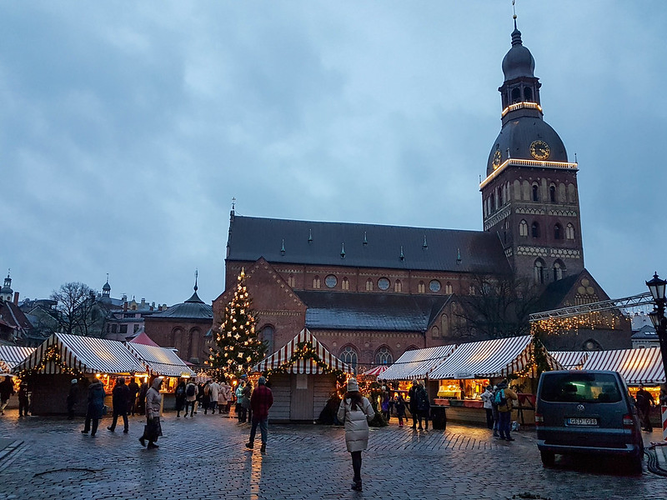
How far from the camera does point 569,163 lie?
59281 millimetres

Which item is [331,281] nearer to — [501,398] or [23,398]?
[23,398]

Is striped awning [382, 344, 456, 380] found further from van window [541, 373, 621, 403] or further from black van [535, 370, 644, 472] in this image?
black van [535, 370, 644, 472]

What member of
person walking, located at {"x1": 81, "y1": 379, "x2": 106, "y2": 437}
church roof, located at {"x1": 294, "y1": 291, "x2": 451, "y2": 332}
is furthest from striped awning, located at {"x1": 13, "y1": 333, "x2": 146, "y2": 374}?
church roof, located at {"x1": 294, "y1": 291, "x2": 451, "y2": 332}

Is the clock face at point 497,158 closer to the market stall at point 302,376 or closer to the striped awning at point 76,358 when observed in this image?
the market stall at point 302,376

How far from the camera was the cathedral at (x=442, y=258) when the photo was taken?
50.3m

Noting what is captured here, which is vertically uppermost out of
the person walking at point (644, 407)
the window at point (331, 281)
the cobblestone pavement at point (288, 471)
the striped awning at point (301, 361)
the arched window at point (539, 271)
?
the arched window at point (539, 271)

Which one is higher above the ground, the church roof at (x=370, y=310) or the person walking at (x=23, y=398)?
the church roof at (x=370, y=310)

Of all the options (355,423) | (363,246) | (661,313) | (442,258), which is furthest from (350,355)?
(355,423)

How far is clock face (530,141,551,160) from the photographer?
190 ft

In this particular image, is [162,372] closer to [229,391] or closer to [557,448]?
[229,391]

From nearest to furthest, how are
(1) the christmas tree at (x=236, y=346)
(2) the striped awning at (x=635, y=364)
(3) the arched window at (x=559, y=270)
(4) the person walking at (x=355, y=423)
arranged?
(4) the person walking at (x=355, y=423) < (2) the striped awning at (x=635, y=364) < (1) the christmas tree at (x=236, y=346) < (3) the arched window at (x=559, y=270)

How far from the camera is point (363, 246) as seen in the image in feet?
191

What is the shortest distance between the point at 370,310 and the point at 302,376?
30.8 meters

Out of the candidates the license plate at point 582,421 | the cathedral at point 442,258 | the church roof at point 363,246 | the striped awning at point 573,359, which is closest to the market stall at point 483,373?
the striped awning at point 573,359
